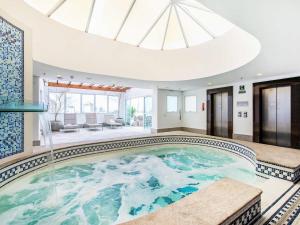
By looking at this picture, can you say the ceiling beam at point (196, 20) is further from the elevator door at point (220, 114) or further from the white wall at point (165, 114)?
the white wall at point (165, 114)

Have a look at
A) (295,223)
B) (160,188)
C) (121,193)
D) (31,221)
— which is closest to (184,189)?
(160,188)

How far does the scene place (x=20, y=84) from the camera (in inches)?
131

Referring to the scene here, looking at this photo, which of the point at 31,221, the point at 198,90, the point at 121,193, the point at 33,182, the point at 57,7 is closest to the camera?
the point at 31,221

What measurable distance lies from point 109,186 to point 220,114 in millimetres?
5858

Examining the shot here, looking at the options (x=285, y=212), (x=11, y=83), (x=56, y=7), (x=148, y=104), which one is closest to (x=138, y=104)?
(x=148, y=104)

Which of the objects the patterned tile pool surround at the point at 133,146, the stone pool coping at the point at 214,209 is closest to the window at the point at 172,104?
the patterned tile pool surround at the point at 133,146

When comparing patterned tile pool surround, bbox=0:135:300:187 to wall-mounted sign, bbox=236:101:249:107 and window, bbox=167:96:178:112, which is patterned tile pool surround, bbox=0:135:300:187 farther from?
window, bbox=167:96:178:112

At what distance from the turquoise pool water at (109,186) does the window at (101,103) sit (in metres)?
8.37

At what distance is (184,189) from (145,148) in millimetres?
3258

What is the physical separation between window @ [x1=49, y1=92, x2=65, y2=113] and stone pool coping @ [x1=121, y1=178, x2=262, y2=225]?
11.6 m

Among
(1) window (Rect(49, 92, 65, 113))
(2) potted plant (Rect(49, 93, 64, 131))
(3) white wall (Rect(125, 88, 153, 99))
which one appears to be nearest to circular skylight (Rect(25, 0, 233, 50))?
(3) white wall (Rect(125, 88, 153, 99))

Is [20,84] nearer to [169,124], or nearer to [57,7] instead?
[57,7]

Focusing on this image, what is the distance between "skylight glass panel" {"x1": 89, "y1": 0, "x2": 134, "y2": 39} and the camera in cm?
417

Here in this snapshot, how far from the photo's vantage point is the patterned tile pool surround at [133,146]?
10.2 feet
